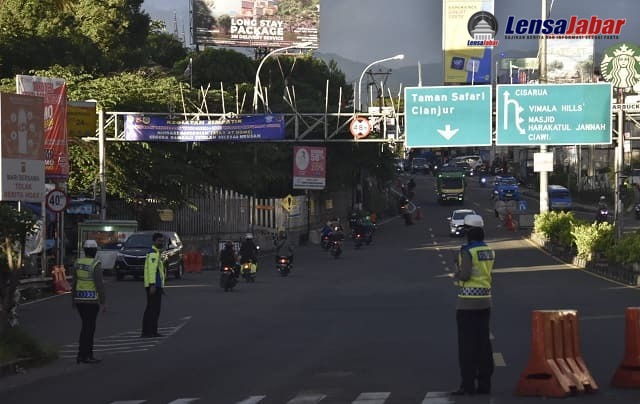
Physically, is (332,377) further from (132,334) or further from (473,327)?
(132,334)

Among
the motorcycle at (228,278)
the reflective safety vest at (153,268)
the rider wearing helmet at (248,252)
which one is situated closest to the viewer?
the reflective safety vest at (153,268)

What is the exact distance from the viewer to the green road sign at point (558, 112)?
42.0 meters

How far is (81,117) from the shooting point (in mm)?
44125

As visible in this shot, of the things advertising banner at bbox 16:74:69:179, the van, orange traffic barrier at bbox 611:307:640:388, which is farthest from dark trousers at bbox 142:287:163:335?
the van

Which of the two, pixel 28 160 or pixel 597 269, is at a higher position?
pixel 28 160

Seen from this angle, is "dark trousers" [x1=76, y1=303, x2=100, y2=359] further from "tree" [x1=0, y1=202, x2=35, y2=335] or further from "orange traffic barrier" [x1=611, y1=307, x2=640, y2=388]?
"orange traffic barrier" [x1=611, y1=307, x2=640, y2=388]

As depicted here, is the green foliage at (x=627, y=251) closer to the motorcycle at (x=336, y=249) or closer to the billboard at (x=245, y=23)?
the motorcycle at (x=336, y=249)

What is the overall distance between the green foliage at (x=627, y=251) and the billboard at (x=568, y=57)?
2899 inches

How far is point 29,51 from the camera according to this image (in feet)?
203

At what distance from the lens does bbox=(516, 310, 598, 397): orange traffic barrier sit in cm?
1255

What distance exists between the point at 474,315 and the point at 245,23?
7626 cm

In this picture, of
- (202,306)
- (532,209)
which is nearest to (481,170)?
(532,209)

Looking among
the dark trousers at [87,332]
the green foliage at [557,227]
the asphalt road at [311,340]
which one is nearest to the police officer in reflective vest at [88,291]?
the dark trousers at [87,332]

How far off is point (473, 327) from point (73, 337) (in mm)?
10975
